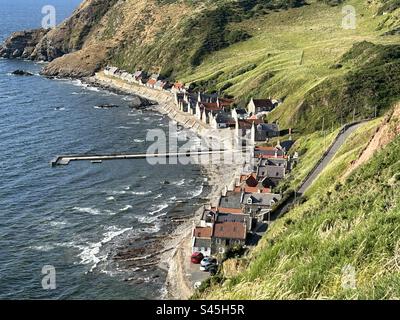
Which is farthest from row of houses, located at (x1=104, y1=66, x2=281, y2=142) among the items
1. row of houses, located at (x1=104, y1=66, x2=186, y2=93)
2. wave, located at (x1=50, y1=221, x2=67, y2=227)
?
wave, located at (x1=50, y1=221, x2=67, y2=227)

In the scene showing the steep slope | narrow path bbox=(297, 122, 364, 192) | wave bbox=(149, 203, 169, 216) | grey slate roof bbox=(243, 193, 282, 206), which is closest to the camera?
narrow path bbox=(297, 122, 364, 192)

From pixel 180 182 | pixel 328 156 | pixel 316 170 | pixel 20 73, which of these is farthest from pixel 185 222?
pixel 20 73

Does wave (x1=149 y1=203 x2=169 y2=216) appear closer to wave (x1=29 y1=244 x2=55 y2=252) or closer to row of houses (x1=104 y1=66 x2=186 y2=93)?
wave (x1=29 y1=244 x2=55 y2=252)

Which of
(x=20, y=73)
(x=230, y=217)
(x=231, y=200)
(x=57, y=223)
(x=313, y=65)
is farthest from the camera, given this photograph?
(x=20, y=73)

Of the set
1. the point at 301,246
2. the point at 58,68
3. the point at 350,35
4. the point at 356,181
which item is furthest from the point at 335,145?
the point at 58,68

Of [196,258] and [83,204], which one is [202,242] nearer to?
[196,258]

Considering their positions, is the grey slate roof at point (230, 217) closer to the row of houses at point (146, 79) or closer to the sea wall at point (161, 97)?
the sea wall at point (161, 97)
